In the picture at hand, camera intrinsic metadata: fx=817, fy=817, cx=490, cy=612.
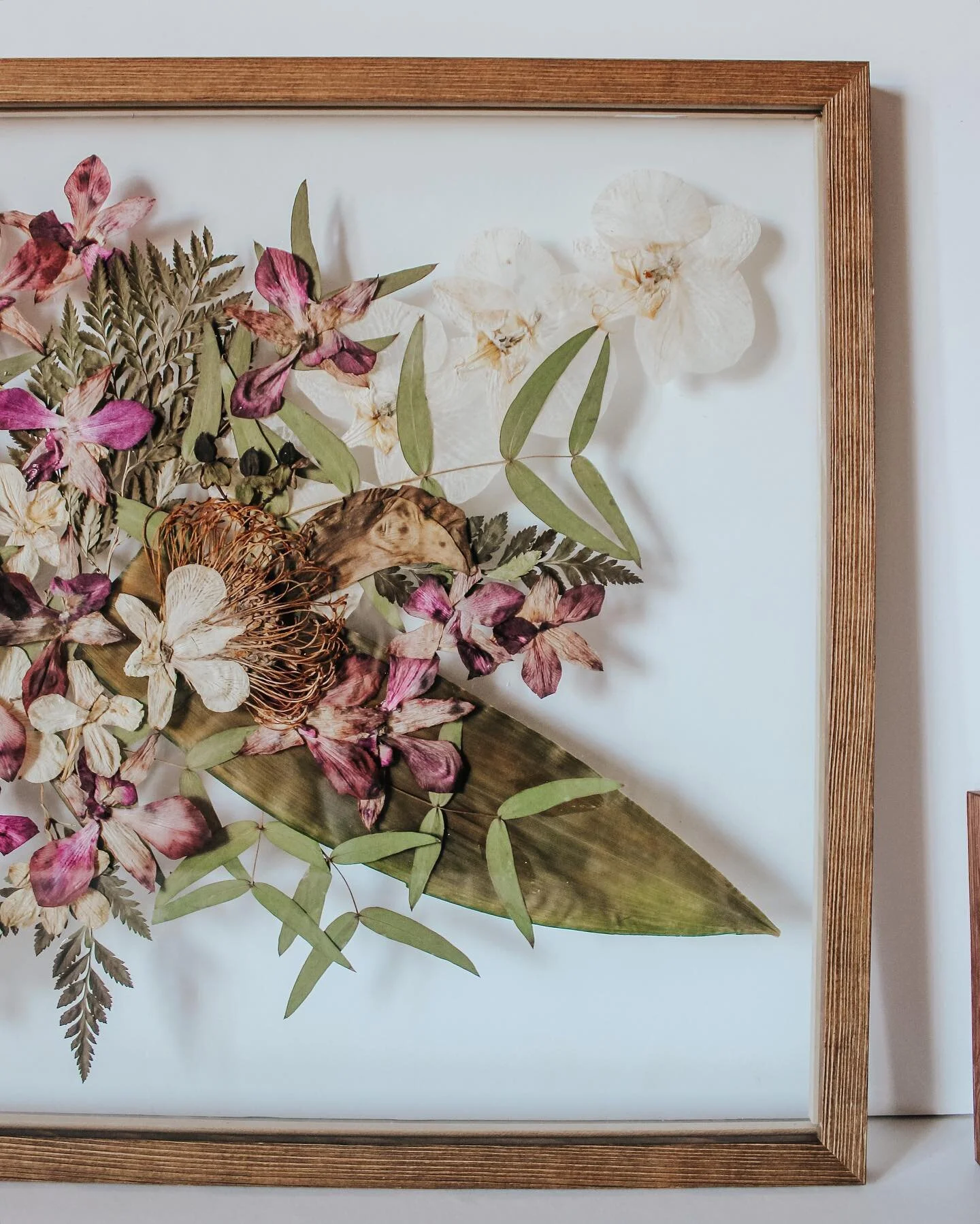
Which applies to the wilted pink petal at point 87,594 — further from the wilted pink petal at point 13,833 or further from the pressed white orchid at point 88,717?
the wilted pink petal at point 13,833

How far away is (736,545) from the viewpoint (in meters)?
0.58

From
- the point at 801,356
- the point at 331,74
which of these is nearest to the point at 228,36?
the point at 331,74

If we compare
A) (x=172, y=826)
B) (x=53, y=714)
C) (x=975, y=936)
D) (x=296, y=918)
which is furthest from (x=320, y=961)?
(x=975, y=936)

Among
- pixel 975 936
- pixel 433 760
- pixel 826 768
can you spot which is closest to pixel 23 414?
pixel 433 760

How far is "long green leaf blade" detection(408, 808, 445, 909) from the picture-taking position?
55 centimetres

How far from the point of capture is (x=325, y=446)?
553 mm

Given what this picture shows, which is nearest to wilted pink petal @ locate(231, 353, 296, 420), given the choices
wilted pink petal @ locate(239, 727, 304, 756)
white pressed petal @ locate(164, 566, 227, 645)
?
white pressed petal @ locate(164, 566, 227, 645)

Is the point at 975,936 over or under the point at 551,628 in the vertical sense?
under

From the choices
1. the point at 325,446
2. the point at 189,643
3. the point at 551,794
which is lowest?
the point at 551,794

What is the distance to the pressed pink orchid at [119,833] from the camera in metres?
0.56

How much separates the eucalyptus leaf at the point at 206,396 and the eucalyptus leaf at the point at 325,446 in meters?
0.05

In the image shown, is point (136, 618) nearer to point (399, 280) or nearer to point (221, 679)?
point (221, 679)

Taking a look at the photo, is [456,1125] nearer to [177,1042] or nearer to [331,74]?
[177,1042]

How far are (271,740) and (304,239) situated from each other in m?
0.34
